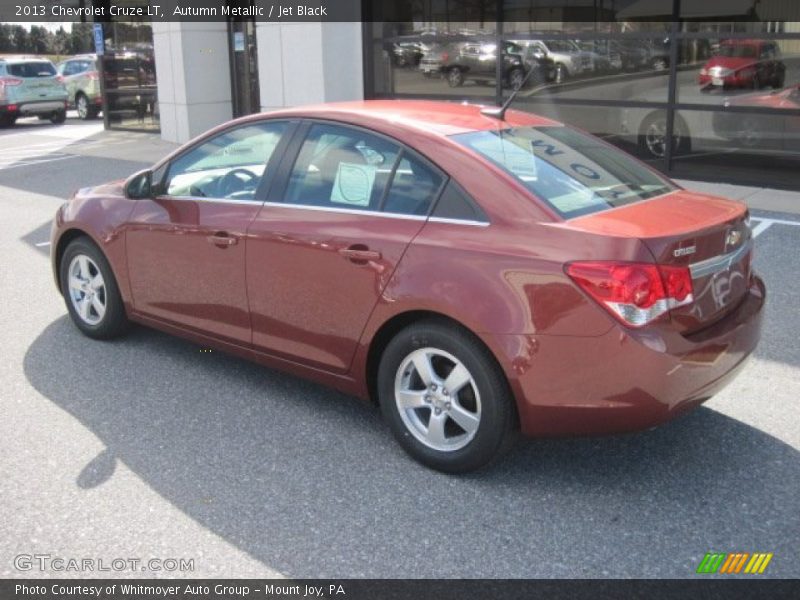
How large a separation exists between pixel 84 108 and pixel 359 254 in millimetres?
23070

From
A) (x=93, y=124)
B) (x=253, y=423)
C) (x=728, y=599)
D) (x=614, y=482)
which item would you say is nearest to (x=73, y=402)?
(x=253, y=423)

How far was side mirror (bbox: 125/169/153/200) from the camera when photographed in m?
5.06

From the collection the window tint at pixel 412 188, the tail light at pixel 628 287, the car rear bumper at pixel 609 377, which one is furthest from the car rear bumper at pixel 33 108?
the tail light at pixel 628 287

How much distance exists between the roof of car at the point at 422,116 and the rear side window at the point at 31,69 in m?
20.1

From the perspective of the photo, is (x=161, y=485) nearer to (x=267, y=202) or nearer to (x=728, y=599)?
(x=267, y=202)

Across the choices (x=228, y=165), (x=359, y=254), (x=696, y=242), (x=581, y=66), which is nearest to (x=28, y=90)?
(x=581, y=66)

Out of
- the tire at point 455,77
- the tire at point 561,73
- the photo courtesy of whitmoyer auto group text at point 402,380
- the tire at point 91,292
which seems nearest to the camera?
the photo courtesy of whitmoyer auto group text at point 402,380

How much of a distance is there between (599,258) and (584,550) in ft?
3.53

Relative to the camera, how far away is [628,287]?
3297 millimetres

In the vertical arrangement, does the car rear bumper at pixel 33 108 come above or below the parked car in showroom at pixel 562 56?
below

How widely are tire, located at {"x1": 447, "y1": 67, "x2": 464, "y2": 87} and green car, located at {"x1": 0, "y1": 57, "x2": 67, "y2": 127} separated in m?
13.2

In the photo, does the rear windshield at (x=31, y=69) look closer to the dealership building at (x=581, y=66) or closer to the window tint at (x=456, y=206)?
the dealership building at (x=581, y=66)

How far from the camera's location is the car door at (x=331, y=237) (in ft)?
12.8

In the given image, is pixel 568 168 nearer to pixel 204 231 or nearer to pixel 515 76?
pixel 204 231
